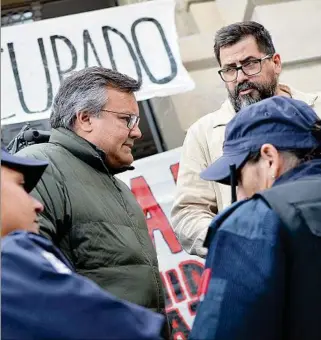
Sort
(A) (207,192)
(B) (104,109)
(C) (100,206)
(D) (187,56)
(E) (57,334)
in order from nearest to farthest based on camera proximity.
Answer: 1. (E) (57,334)
2. (C) (100,206)
3. (B) (104,109)
4. (A) (207,192)
5. (D) (187,56)

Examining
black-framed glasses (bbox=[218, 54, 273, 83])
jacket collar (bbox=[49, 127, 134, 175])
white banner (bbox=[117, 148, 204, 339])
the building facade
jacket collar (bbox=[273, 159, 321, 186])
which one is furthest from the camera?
the building facade

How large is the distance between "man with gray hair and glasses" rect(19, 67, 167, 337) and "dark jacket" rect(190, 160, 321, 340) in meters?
0.57

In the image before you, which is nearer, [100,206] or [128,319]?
[128,319]

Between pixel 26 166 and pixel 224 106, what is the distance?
1406 millimetres

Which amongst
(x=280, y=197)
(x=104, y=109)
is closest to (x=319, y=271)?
(x=280, y=197)

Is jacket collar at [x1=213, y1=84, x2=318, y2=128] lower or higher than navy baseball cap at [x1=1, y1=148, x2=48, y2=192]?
lower

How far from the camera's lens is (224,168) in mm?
1658

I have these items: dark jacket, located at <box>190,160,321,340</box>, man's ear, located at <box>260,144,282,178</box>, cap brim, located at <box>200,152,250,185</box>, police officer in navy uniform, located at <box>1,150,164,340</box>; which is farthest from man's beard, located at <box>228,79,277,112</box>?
police officer in navy uniform, located at <box>1,150,164,340</box>

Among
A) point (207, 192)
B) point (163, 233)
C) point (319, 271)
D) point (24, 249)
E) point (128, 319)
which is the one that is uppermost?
point (24, 249)

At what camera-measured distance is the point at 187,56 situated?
4680mm

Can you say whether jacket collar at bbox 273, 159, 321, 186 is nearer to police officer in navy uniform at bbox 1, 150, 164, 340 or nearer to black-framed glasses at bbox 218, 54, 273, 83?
police officer in navy uniform at bbox 1, 150, 164, 340

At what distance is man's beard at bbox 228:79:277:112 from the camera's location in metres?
2.58

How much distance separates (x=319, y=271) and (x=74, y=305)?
52 cm

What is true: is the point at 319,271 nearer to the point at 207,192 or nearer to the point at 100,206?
the point at 100,206
